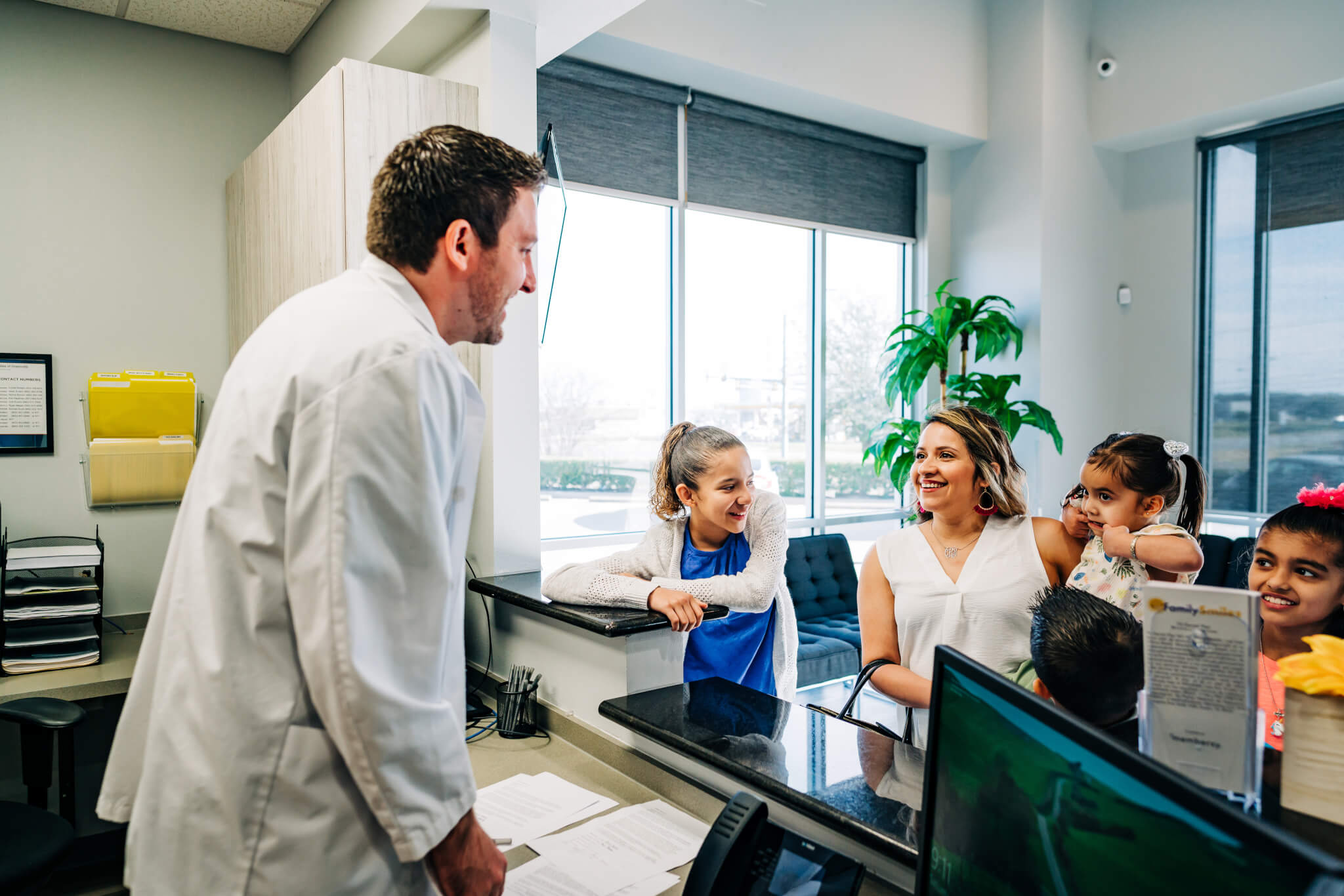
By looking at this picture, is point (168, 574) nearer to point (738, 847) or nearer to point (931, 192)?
point (738, 847)

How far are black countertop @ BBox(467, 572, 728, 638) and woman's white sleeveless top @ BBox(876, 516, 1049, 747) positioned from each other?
40cm

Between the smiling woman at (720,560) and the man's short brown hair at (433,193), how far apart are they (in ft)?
3.04

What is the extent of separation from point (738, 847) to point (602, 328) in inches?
114

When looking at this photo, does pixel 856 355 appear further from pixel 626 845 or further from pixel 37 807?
pixel 37 807

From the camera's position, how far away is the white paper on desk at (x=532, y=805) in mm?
1322

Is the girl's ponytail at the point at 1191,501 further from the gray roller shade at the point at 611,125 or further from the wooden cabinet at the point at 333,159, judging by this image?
the gray roller shade at the point at 611,125

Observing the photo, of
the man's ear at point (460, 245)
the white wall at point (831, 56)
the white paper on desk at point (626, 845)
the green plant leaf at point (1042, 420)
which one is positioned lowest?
the white paper on desk at point (626, 845)

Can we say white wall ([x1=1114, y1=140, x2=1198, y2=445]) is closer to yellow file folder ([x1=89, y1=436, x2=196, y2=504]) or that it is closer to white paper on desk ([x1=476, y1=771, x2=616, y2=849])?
white paper on desk ([x1=476, y1=771, x2=616, y2=849])

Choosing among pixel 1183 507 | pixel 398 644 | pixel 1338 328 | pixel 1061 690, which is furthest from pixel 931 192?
pixel 398 644

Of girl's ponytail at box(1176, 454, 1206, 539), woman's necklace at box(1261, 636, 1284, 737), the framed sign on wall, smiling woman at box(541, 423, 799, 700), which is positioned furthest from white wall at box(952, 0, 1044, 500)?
the framed sign on wall

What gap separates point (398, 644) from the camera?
88cm

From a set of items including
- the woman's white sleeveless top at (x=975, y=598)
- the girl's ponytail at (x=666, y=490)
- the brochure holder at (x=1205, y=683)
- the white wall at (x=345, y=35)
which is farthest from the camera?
the white wall at (x=345, y=35)

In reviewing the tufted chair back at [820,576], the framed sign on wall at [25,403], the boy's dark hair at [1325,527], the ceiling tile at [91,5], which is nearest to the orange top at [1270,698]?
the boy's dark hair at [1325,527]

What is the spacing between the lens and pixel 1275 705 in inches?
48.9
